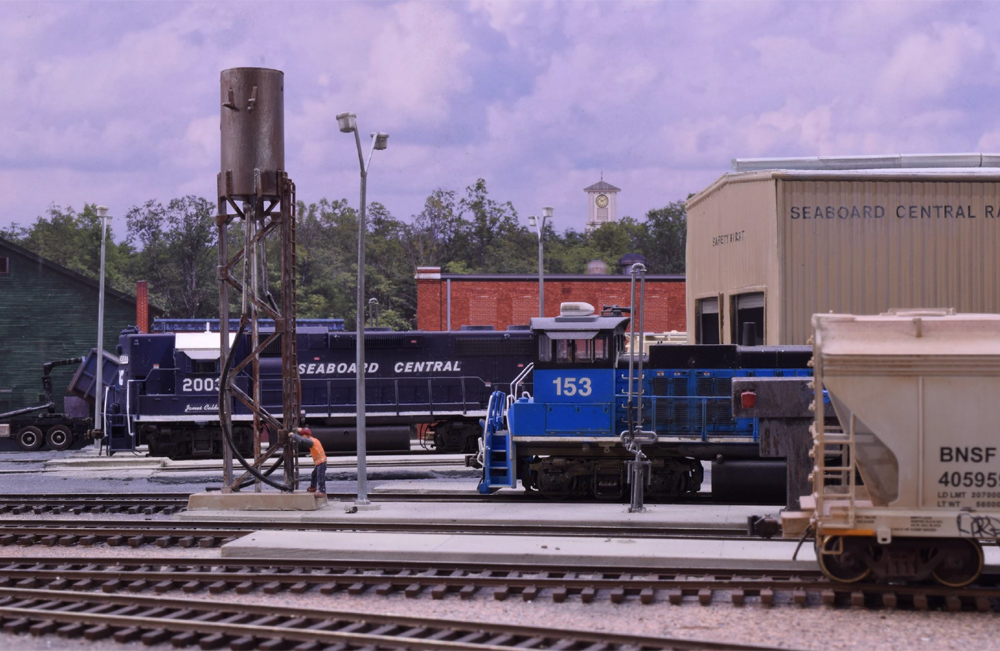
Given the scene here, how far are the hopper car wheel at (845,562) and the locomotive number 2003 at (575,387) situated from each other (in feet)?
24.0

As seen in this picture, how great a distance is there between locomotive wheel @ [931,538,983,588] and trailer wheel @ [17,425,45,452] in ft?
96.4

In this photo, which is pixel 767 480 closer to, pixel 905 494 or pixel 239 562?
pixel 905 494

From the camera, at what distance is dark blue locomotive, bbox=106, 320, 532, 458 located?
25.0m

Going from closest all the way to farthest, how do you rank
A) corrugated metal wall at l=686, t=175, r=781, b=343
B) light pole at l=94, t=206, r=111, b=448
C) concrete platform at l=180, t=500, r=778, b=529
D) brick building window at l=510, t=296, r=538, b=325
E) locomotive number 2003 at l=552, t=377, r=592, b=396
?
concrete platform at l=180, t=500, r=778, b=529 < locomotive number 2003 at l=552, t=377, r=592, b=396 < corrugated metal wall at l=686, t=175, r=781, b=343 < light pole at l=94, t=206, r=111, b=448 < brick building window at l=510, t=296, r=538, b=325

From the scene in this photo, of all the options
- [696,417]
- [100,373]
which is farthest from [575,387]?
[100,373]

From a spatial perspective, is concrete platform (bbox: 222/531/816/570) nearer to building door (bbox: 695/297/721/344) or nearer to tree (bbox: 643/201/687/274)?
building door (bbox: 695/297/721/344)

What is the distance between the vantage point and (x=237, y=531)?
1518 cm

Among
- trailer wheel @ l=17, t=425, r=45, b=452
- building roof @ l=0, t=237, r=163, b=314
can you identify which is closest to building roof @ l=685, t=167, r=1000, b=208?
trailer wheel @ l=17, t=425, r=45, b=452

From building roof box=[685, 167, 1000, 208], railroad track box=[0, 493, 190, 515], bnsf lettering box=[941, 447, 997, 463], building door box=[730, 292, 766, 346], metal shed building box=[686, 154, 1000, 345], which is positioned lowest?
railroad track box=[0, 493, 190, 515]

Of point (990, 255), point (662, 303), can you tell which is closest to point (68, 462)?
point (990, 255)

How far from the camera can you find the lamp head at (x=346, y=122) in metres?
17.0

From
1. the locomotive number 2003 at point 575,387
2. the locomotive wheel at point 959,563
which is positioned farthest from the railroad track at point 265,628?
the locomotive number 2003 at point 575,387

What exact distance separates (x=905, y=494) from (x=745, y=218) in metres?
11.1

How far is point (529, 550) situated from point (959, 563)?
4908mm
